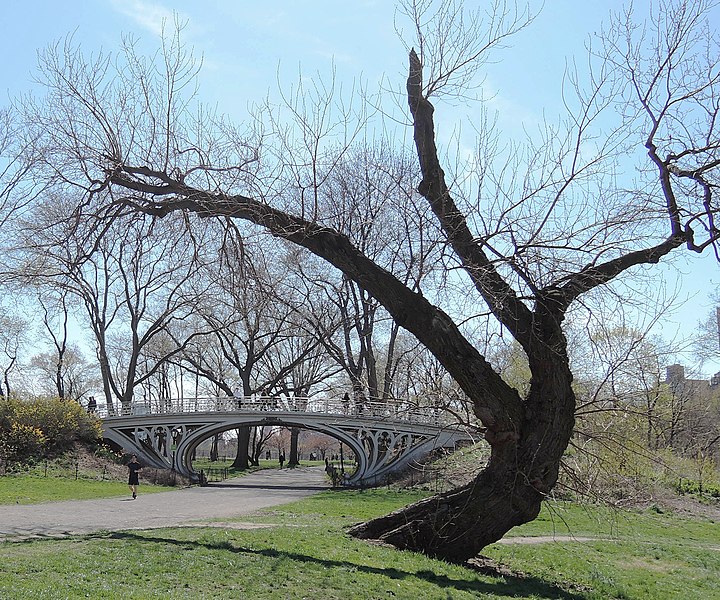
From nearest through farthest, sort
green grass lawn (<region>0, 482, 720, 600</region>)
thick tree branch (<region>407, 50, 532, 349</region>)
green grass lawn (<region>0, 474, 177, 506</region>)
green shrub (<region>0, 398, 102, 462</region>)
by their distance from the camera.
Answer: green grass lawn (<region>0, 482, 720, 600</region>) → thick tree branch (<region>407, 50, 532, 349</region>) → green grass lawn (<region>0, 474, 177, 506</region>) → green shrub (<region>0, 398, 102, 462</region>)

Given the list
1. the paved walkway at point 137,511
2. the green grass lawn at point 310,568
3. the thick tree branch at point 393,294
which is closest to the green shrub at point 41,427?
the paved walkway at point 137,511

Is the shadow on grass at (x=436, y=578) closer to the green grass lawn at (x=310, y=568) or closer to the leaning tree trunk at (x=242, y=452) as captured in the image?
the green grass lawn at (x=310, y=568)

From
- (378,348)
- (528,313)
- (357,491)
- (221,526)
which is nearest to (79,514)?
(221,526)

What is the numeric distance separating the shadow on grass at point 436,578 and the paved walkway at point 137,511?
3248 millimetres

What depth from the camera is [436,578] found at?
9.48m

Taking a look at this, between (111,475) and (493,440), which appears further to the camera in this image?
(111,475)

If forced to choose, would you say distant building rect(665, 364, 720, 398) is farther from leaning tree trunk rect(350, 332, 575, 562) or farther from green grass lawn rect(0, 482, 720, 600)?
leaning tree trunk rect(350, 332, 575, 562)

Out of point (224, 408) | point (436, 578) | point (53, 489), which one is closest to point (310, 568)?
point (436, 578)

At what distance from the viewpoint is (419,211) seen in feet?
30.8

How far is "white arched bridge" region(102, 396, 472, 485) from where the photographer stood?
33844 millimetres

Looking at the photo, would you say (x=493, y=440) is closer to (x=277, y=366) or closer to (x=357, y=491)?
(x=357, y=491)

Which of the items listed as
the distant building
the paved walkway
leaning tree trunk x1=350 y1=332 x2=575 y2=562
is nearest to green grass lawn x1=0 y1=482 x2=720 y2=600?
leaning tree trunk x1=350 y1=332 x2=575 y2=562

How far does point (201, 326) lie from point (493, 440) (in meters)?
34.3

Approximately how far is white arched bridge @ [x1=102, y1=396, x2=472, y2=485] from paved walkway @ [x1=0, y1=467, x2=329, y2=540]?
13.4 ft
